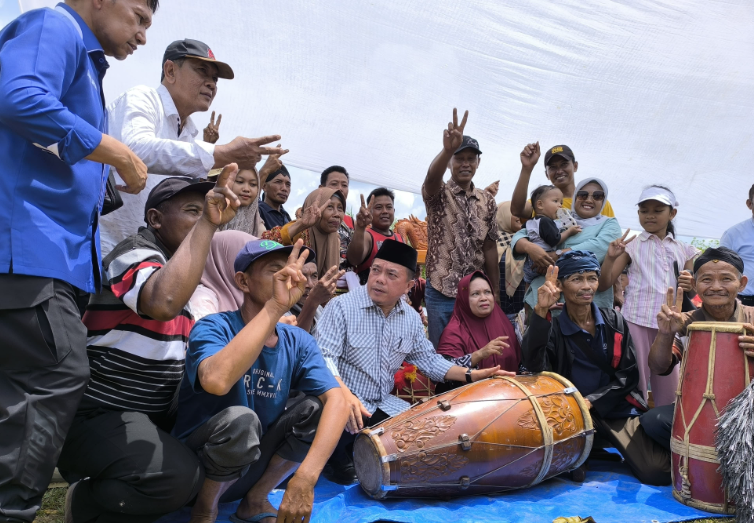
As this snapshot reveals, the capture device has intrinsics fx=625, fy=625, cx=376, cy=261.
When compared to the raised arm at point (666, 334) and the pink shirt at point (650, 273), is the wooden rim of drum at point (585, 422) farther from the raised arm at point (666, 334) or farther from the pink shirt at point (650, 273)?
the pink shirt at point (650, 273)

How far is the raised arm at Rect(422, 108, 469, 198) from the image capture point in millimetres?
4660

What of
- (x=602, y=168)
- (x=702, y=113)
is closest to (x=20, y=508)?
(x=602, y=168)

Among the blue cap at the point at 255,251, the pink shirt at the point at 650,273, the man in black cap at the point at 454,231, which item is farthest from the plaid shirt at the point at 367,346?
the pink shirt at the point at 650,273

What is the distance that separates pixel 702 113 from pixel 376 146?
3.04 meters

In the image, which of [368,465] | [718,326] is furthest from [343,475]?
[718,326]

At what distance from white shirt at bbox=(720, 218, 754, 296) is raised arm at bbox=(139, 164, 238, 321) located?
13.8 ft

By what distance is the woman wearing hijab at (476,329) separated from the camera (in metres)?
4.50

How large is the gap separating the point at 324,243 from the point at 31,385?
127 inches

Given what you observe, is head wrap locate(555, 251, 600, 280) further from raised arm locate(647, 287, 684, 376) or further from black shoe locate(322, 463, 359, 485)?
black shoe locate(322, 463, 359, 485)

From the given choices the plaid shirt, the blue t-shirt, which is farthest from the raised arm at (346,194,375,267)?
the blue t-shirt

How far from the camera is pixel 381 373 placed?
3.98 meters

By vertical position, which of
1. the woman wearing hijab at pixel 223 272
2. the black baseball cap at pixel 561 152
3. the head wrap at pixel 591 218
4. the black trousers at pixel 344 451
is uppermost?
the black baseball cap at pixel 561 152

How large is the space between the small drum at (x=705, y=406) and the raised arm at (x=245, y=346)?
2486 millimetres

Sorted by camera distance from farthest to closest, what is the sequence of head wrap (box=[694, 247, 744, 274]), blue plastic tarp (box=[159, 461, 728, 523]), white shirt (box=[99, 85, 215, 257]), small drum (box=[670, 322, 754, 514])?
head wrap (box=[694, 247, 744, 274])
small drum (box=[670, 322, 754, 514])
blue plastic tarp (box=[159, 461, 728, 523])
white shirt (box=[99, 85, 215, 257])
